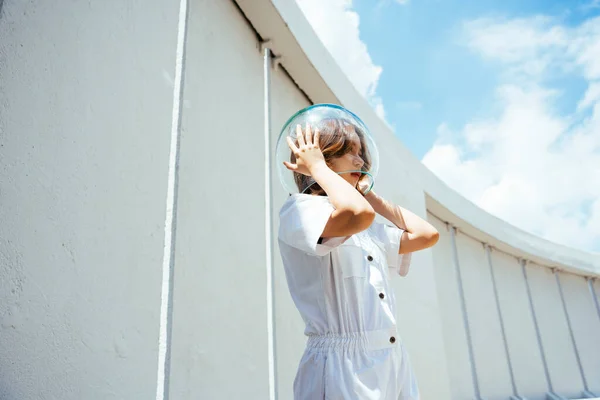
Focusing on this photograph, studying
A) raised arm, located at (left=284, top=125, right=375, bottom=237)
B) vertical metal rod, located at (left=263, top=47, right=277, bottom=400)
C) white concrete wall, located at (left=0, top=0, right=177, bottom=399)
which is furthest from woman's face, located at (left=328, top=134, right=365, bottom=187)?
vertical metal rod, located at (left=263, top=47, right=277, bottom=400)

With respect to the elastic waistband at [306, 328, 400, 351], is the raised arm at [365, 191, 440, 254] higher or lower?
higher

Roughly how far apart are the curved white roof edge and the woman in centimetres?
171

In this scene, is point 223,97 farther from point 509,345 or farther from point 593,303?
point 593,303

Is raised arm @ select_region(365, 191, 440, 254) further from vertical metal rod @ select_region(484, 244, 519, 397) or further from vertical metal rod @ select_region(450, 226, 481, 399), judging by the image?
vertical metal rod @ select_region(484, 244, 519, 397)

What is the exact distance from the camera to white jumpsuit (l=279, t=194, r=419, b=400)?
3.95 feet

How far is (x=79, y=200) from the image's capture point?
1.37m

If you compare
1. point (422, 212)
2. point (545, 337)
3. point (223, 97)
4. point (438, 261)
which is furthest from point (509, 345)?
point (223, 97)

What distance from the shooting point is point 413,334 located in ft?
13.8

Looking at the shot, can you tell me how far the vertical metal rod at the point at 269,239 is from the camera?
237 cm

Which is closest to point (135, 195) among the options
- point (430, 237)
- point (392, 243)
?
point (392, 243)

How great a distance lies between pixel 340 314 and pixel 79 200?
0.78 m

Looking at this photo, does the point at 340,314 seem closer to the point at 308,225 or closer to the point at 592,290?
the point at 308,225

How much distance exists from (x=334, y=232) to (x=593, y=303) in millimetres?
9975

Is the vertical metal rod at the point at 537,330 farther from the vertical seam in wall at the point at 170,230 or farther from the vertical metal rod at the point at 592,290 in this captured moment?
the vertical seam in wall at the point at 170,230
